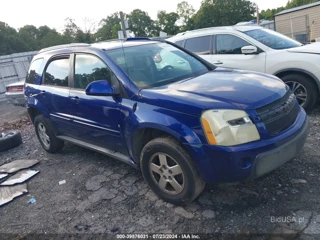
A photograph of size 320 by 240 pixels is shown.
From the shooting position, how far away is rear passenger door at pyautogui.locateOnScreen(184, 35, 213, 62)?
6.29 meters

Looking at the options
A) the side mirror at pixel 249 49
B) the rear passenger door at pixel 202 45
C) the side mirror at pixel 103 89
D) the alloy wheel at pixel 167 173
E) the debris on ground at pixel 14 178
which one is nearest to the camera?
the alloy wheel at pixel 167 173

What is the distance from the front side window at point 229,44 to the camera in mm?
5812

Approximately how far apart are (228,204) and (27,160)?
3.71 metres

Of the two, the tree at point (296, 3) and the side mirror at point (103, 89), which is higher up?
the tree at point (296, 3)

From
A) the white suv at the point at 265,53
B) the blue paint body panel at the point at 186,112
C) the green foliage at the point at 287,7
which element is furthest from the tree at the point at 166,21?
the blue paint body panel at the point at 186,112

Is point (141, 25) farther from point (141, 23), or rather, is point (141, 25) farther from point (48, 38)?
point (48, 38)

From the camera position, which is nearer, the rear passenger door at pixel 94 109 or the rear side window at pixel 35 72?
the rear passenger door at pixel 94 109

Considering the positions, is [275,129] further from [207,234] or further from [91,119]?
[91,119]

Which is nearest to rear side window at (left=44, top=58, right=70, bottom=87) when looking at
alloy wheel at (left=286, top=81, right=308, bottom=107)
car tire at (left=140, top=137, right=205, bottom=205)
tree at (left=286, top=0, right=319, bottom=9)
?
car tire at (left=140, top=137, right=205, bottom=205)

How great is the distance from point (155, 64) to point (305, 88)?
9.75 feet

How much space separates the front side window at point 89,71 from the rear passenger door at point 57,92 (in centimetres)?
24

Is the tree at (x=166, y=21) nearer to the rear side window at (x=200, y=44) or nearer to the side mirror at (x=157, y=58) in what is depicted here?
the rear side window at (x=200, y=44)

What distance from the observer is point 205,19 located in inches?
2261

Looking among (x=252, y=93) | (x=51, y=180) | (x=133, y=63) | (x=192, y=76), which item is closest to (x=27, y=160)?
(x=51, y=180)
